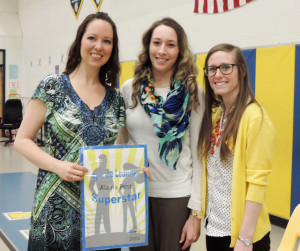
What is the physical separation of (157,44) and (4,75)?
1109 cm

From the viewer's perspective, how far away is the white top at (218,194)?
5.49ft

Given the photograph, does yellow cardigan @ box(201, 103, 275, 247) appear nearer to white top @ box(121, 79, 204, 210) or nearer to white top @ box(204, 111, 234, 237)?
white top @ box(204, 111, 234, 237)

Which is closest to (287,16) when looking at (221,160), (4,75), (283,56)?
(283,56)

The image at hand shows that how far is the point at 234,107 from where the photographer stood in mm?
1670

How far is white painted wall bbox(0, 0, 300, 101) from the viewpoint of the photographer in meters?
4.22

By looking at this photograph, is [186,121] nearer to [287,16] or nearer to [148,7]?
[287,16]

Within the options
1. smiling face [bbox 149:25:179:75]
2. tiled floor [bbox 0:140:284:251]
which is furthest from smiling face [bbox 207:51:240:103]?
tiled floor [bbox 0:140:284:251]

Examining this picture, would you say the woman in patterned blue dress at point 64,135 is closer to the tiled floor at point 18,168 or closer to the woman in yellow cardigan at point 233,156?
the woman in yellow cardigan at point 233,156

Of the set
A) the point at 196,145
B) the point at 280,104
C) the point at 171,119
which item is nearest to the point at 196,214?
the point at 196,145

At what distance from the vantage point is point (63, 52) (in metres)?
9.34

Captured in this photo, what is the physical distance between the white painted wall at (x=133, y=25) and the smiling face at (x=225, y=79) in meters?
2.55

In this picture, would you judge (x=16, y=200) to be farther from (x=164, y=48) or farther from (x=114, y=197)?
(x=164, y=48)

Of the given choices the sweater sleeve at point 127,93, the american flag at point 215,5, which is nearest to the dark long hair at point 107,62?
the sweater sleeve at point 127,93

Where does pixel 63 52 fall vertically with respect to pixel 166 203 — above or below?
above
